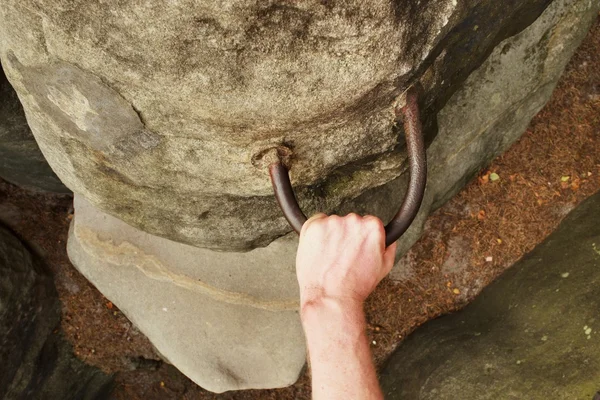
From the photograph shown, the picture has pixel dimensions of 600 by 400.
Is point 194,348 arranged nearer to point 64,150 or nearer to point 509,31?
point 64,150

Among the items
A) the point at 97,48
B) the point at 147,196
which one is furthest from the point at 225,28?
the point at 147,196

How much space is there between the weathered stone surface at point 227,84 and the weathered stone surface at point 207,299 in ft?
3.01

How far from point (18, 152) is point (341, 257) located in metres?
2.47

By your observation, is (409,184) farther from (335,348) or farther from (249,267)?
(249,267)

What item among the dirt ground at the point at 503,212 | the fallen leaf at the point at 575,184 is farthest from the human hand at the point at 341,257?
the fallen leaf at the point at 575,184

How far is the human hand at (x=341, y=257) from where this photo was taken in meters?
1.41

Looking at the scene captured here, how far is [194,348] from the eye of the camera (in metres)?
3.07

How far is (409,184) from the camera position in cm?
153

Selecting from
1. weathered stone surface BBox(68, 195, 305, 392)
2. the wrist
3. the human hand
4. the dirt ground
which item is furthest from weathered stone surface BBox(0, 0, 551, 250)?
the dirt ground

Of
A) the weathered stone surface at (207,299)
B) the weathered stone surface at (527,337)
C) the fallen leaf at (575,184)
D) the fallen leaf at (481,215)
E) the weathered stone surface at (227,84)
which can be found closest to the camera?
the weathered stone surface at (227,84)

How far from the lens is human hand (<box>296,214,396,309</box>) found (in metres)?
1.41

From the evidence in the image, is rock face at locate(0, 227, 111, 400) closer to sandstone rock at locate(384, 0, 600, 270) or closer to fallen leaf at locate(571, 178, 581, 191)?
sandstone rock at locate(384, 0, 600, 270)

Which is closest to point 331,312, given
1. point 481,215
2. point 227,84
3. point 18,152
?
point 227,84

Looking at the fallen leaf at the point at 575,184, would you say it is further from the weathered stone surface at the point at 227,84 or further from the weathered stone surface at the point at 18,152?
the weathered stone surface at the point at 18,152
